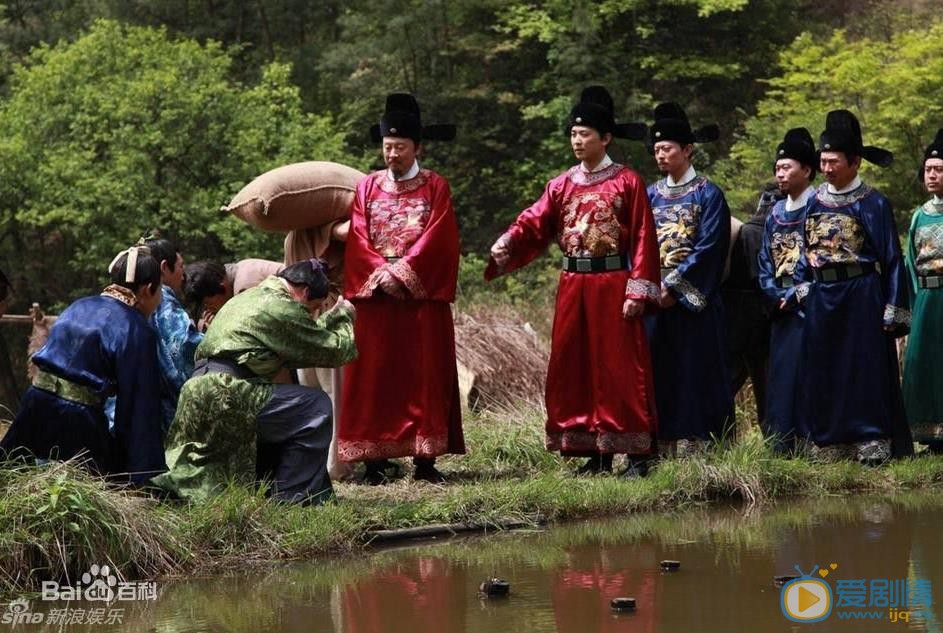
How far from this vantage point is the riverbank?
554cm

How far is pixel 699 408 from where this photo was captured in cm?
802

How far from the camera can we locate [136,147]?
65.6ft

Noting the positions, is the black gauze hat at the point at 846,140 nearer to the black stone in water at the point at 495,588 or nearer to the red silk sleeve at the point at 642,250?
the red silk sleeve at the point at 642,250

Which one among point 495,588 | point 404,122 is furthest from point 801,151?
point 495,588

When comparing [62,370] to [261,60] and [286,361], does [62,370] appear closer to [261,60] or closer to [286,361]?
[286,361]

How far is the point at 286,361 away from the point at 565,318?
1.79 m

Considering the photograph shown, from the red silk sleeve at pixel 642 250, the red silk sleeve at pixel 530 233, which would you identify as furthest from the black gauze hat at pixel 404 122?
the red silk sleeve at pixel 642 250

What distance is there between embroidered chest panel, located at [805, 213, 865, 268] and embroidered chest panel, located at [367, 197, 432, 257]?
80.0 inches

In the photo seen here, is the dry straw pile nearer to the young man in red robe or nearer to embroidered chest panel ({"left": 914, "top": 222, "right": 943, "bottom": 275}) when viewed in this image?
the young man in red robe

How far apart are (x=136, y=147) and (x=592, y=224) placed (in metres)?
13.2

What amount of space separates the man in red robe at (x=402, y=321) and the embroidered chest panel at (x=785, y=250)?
5.82 ft

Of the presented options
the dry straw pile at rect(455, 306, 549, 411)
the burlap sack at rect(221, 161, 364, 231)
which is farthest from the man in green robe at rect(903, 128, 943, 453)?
the burlap sack at rect(221, 161, 364, 231)

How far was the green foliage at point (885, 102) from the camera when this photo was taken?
1563cm

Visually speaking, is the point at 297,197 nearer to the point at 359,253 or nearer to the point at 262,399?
the point at 359,253
